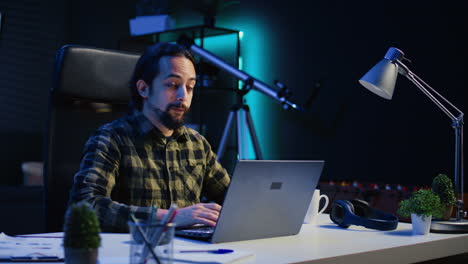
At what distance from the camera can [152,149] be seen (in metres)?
1.83

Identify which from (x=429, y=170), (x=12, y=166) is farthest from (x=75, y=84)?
(x=12, y=166)

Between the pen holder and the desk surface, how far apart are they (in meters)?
0.15

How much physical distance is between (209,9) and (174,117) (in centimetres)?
297

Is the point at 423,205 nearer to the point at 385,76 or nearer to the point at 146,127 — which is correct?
the point at 385,76

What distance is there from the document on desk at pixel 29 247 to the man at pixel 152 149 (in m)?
0.35

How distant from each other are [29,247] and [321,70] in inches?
123

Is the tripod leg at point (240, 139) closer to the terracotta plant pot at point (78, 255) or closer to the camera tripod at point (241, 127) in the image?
the camera tripod at point (241, 127)

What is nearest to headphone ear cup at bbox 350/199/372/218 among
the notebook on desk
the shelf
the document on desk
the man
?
the notebook on desk

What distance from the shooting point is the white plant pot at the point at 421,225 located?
5.14 ft

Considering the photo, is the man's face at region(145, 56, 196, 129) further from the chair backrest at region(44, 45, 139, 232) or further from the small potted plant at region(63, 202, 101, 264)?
the small potted plant at region(63, 202, 101, 264)

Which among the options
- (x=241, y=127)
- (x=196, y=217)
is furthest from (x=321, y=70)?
(x=196, y=217)

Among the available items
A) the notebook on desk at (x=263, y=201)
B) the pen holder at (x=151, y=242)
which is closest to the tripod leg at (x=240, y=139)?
the notebook on desk at (x=263, y=201)

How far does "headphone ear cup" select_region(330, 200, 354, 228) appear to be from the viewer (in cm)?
163

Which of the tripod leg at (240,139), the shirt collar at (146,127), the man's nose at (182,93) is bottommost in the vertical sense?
the tripod leg at (240,139)
